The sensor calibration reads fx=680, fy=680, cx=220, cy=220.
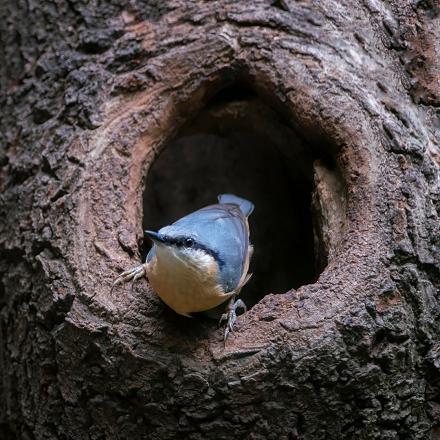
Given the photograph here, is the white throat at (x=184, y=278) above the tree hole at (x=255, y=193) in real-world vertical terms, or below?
above

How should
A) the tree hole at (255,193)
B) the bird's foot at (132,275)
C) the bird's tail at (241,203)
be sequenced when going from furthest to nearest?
1. the tree hole at (255,193)
2. the bird's tail at (241,203)
3. the bird's foot at (132,275)

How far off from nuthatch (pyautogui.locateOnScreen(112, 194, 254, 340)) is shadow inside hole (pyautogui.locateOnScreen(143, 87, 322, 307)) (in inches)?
36.0

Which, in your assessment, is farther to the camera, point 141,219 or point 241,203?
point 241,203

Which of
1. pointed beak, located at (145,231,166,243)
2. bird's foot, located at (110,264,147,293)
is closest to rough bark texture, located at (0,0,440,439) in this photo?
bird's foot, located at (110,264,147,293)

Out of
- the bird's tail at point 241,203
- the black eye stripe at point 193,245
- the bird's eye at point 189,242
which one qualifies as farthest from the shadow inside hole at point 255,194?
the bird's eye at point 189,242

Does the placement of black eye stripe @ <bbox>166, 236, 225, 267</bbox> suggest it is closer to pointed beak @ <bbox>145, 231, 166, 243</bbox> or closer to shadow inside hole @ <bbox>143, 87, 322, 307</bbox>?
pointed beak @ <bbox>145, 231, 166, 243</bbox>

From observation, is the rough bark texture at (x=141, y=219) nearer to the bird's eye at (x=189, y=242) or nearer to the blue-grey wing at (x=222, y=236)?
the blue-grey wing at (x=222, y=236)

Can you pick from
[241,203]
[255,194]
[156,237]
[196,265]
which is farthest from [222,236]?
[255,194]

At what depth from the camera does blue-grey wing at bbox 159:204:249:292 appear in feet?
6.98

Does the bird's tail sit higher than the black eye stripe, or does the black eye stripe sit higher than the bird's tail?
the black eye stripe

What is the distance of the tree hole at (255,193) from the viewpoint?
11.5ft

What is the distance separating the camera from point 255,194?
3764 millimetres

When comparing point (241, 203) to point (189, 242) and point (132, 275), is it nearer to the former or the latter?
point (132, 275)

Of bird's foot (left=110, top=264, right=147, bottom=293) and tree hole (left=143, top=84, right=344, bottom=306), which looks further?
tree hole (left=143, top=84, right=344, bottom=306)
